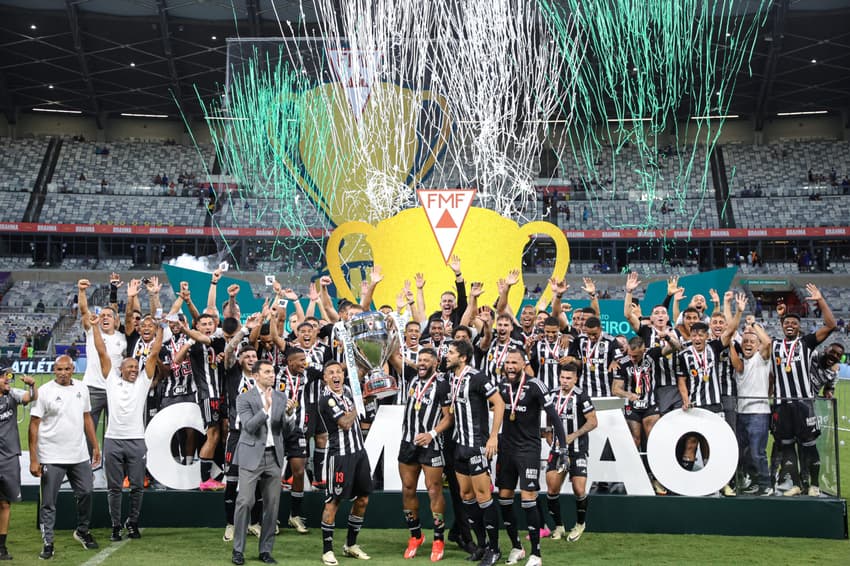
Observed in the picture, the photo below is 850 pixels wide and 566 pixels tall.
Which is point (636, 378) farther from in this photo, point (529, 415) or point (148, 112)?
point (148, 112)

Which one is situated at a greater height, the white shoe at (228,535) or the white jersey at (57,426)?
the white jersey at (57,426)

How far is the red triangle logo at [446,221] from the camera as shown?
1667 cm

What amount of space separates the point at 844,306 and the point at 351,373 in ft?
138

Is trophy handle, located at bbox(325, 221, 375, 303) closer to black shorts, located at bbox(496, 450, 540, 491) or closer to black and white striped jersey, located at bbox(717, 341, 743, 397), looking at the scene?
black and white striped jersey, located at bbox(717, 341, 743, 397)

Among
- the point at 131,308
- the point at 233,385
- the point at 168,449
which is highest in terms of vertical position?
the point at 131,308

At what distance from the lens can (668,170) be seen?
172 feet

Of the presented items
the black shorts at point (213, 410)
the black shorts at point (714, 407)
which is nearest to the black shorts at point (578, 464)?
the black shorts at point (714, 407)

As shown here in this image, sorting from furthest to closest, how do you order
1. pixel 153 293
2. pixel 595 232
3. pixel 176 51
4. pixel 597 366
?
pixel 595 232, pixel 176 51, pixel 153 293, pixel 597 366

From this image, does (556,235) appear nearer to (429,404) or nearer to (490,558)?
(429,404)

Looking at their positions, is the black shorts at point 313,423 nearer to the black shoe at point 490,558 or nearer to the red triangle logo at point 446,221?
the black shoe at point 490,558

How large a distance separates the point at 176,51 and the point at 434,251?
31.8m

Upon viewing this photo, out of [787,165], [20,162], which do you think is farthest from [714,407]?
[20,162]

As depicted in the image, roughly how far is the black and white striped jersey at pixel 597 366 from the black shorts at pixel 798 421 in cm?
179

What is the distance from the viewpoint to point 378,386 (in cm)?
931
